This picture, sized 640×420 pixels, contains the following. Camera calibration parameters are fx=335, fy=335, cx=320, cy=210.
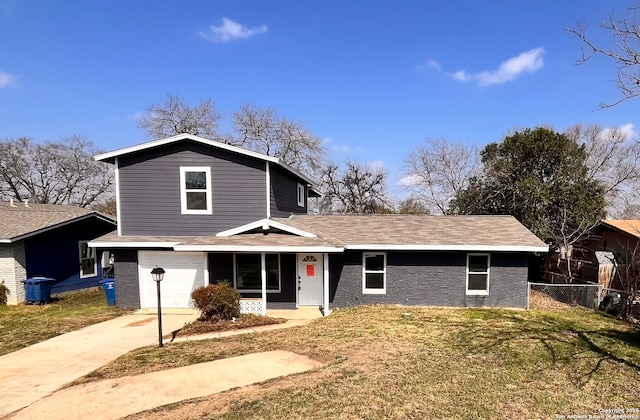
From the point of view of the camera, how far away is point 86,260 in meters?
16.5

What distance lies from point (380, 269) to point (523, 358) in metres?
5.80

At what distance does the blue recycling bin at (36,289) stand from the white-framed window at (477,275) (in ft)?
54.4

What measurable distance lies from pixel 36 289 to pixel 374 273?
13.5m

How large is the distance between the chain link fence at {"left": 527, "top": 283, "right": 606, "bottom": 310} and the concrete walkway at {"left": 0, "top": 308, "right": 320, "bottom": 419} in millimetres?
8878

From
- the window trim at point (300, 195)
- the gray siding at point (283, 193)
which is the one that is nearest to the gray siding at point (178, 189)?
→ the gray siding at point (283, 193)

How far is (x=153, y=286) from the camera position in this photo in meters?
12.5

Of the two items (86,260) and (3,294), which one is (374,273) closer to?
(86,260)

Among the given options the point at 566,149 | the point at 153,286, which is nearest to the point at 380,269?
the point at 153,286

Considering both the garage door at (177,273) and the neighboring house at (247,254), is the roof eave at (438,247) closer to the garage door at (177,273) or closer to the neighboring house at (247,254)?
the neighboring house at (247,254)

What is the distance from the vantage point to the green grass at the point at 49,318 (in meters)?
9.30

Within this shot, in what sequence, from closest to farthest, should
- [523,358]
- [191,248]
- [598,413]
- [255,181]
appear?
[598,413] → [523,358] → [191,248] → [255,181]

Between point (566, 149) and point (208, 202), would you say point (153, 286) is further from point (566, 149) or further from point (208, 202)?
point (566, 149)

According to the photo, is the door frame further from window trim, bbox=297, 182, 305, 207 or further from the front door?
window trim, bbox=297, 182, 305, 207

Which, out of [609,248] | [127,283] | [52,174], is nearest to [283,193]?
[127,283]
